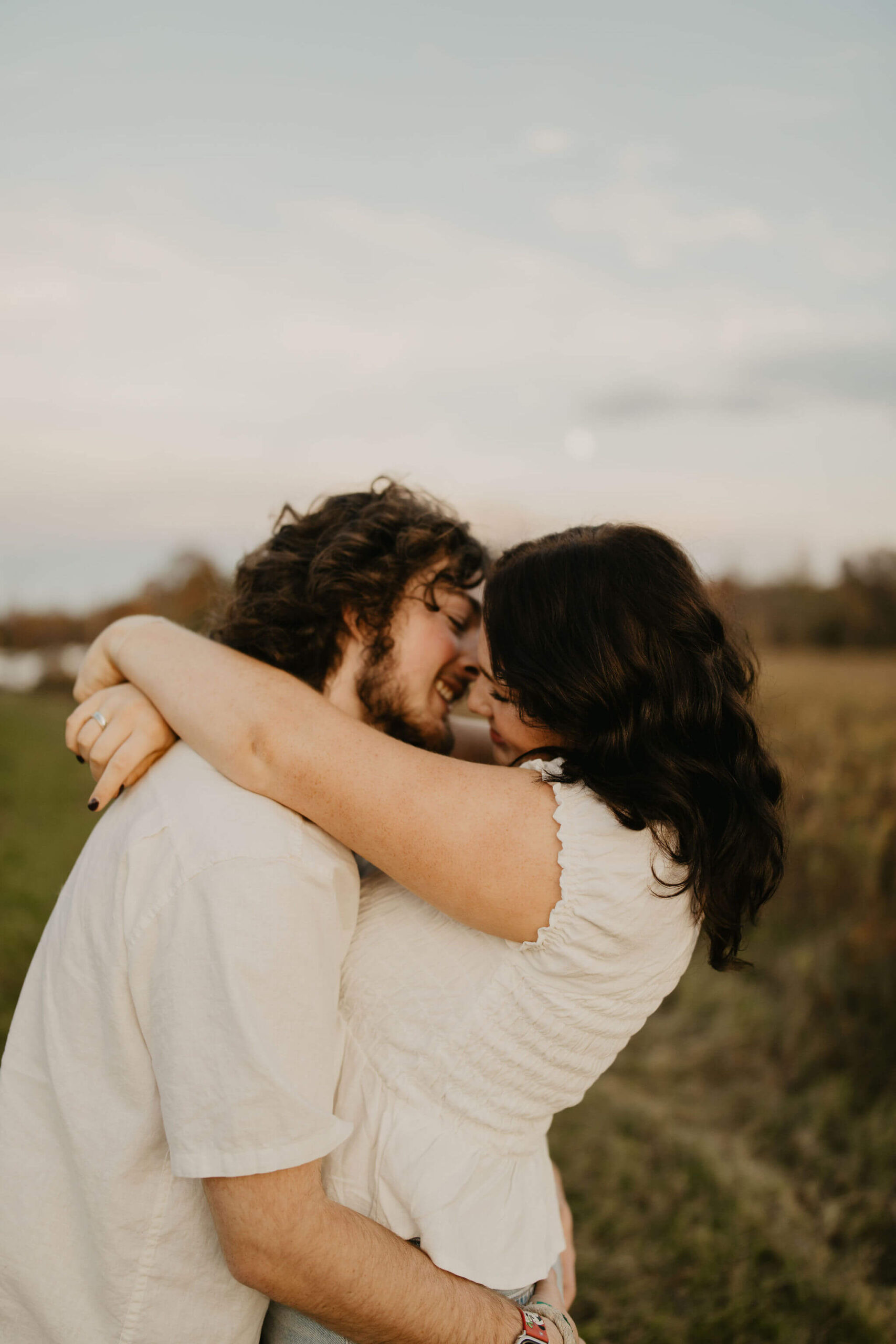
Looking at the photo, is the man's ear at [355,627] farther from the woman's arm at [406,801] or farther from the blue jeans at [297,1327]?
the blue jeans at [297,1327]

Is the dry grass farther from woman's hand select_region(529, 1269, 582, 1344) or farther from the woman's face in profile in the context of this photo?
woman's hand select_region(529, 1269, 582, 1344)

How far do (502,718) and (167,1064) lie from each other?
3.22ft

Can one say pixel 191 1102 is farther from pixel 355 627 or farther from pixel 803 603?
pixel 803 603

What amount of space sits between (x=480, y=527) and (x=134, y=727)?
1208 mm

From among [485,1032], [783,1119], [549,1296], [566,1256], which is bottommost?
[783,1119]

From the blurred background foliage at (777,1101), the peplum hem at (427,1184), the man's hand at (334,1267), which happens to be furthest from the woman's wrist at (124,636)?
the man's hand at (334,1267)

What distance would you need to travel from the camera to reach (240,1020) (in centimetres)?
133

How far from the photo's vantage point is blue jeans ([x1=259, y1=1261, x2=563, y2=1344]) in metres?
1.57

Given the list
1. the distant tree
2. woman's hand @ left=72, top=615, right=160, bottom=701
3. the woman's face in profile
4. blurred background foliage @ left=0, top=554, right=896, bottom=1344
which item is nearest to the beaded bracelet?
the woman's face in profile

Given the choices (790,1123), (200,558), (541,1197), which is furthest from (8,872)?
(541,1197)

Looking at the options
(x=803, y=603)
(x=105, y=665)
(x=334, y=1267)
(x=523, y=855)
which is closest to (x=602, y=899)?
(x=523, y=855)

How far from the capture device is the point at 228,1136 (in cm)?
134

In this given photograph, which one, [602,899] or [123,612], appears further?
[123,612]

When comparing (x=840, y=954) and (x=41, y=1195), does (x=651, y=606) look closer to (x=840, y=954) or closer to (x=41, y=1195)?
(x=41, y=1195)
